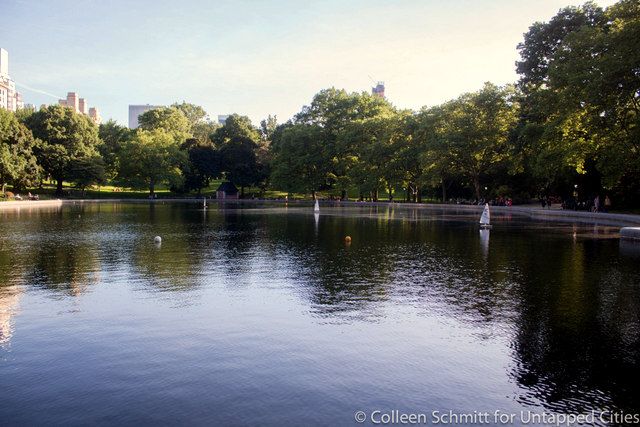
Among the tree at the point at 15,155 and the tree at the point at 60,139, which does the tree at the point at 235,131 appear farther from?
the tree at the point at 15,155

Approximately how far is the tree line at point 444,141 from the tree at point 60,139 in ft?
0.77

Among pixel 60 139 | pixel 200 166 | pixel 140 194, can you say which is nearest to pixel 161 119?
pixel 140 194

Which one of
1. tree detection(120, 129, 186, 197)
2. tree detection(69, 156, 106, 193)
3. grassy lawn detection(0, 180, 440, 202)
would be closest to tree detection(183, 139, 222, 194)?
grassy lawn detection(0, 180, 440, 202)

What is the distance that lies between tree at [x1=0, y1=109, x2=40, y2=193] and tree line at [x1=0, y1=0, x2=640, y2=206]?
0.97 ft

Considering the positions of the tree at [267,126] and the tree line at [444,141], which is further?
the tree at [267,126]

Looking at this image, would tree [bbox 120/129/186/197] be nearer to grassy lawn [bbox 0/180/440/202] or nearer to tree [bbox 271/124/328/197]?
grassy lawn [bbox 0/180/440/202]

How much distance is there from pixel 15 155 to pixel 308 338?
299 feet

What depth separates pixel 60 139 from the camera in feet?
355

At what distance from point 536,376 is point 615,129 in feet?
154

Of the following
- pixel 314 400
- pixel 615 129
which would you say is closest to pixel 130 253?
pixel 314 400

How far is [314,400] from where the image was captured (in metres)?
7.69

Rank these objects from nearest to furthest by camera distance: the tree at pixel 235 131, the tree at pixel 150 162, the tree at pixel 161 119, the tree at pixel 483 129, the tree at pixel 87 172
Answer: the tree at pixel 483 129, the tree at pixel 87 172, the tree at pixel 150 162, the tree at pixel 235 131, the tree at pixel 161 119

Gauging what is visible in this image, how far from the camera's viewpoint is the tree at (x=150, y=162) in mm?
113062

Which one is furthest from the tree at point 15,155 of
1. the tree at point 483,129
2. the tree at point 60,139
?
the tree at point 483,129
